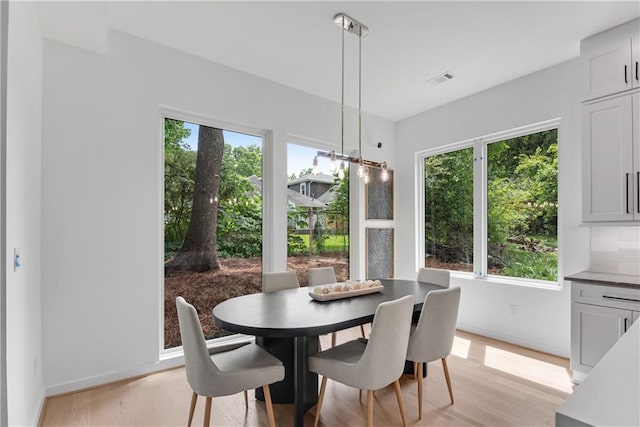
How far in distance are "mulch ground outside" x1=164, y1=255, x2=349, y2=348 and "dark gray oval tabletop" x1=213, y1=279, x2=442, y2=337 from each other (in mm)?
1000

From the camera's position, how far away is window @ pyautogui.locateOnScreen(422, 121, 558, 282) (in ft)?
11.8

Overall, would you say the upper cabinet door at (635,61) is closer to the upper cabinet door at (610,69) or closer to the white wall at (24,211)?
the upper cabinet door at (610,69)

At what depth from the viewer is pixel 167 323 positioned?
3.17 m

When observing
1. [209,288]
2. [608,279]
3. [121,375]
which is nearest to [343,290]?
[209,288]

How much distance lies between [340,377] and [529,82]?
140 inches

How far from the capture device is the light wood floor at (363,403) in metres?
2.24

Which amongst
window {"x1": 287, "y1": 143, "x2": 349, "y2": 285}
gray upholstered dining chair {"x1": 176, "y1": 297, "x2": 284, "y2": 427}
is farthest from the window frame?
gray upholstered dining chair {"x1": 176, "y1": 297, "x2": 284, "y2": 427}

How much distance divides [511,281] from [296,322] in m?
3.00

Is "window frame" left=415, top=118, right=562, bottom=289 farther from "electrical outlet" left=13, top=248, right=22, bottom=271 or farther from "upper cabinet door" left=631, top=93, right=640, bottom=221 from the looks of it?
"electrical outlet" left=13, top=248, right=22, bottom=271

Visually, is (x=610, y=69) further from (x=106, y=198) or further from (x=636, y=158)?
(x=106, y=198)

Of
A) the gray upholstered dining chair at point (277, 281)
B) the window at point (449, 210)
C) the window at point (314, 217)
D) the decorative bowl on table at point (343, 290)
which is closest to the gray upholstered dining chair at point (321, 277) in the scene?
the gray upholstered dining chair at point (277, 281)

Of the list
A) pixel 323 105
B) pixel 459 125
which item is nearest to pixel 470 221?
pixel 459 125

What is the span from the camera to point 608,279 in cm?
269

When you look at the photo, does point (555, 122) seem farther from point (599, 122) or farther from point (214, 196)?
point (214, 196)
